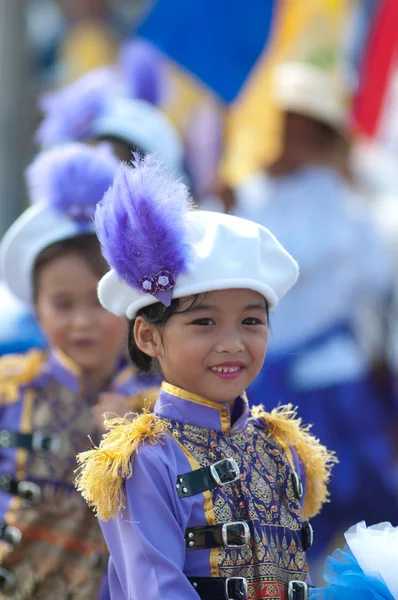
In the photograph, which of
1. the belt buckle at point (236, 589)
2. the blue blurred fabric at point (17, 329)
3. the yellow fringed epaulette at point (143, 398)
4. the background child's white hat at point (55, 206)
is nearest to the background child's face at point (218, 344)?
the belt buckle at point (236, 589)

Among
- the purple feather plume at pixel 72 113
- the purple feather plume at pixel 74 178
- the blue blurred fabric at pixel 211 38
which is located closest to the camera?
the purple feather plume at pixel 74 178

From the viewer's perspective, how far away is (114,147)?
451cm

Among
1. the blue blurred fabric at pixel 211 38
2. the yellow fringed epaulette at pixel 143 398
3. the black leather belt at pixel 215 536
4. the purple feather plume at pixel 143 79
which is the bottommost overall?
the black leather belt at pixel 215 536

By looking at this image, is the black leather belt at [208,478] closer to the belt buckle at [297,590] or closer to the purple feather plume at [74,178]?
the belt buckle at [297,590]

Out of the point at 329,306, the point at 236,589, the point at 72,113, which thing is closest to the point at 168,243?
Answer: the point at 236,589

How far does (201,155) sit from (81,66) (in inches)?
122

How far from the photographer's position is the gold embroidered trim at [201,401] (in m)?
2.53

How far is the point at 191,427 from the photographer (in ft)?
8.26

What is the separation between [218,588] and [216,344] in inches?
18.4

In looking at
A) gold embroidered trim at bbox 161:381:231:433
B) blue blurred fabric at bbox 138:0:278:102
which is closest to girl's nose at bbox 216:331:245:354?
gold embroidered trim at bbox 161:381:231:433

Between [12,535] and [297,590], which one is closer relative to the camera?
[297,590]

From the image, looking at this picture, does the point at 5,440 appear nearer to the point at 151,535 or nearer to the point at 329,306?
the point at 151,535

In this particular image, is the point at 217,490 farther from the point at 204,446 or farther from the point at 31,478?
the point at 31,478

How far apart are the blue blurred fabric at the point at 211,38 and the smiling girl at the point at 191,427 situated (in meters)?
4.85
